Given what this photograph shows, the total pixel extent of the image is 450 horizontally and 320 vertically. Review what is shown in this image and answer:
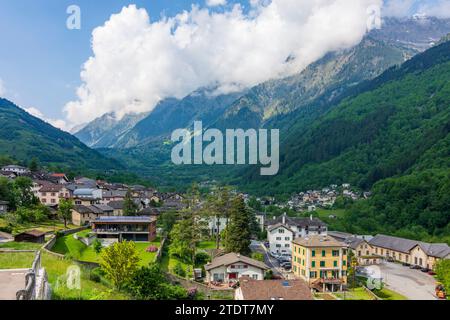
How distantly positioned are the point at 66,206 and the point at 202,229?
1671cm

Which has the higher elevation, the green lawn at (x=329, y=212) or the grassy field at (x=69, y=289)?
the grassy field at (x=69, y=289)

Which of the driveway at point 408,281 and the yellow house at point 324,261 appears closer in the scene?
the driveway at point 408,281

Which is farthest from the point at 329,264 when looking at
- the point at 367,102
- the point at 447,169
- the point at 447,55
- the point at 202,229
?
the point at 447,55

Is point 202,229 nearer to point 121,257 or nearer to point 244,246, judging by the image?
point 244,246

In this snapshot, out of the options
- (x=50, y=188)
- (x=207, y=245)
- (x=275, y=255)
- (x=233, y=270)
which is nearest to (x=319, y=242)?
(x=233, y=270)

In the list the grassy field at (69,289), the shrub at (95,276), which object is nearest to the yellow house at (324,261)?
the shrub at (95,276)

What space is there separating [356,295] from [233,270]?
10513 millimetres

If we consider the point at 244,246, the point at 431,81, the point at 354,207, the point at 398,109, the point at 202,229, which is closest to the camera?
the point at 244,246

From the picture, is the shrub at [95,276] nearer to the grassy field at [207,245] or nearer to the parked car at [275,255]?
the grassy field at [207,245]

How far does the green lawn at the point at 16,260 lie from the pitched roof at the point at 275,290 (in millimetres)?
13096

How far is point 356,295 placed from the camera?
118ft

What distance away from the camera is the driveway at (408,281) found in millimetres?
37281

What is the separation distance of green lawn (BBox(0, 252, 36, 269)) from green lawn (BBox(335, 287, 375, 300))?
77.0ft

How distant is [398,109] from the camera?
154375 mm
